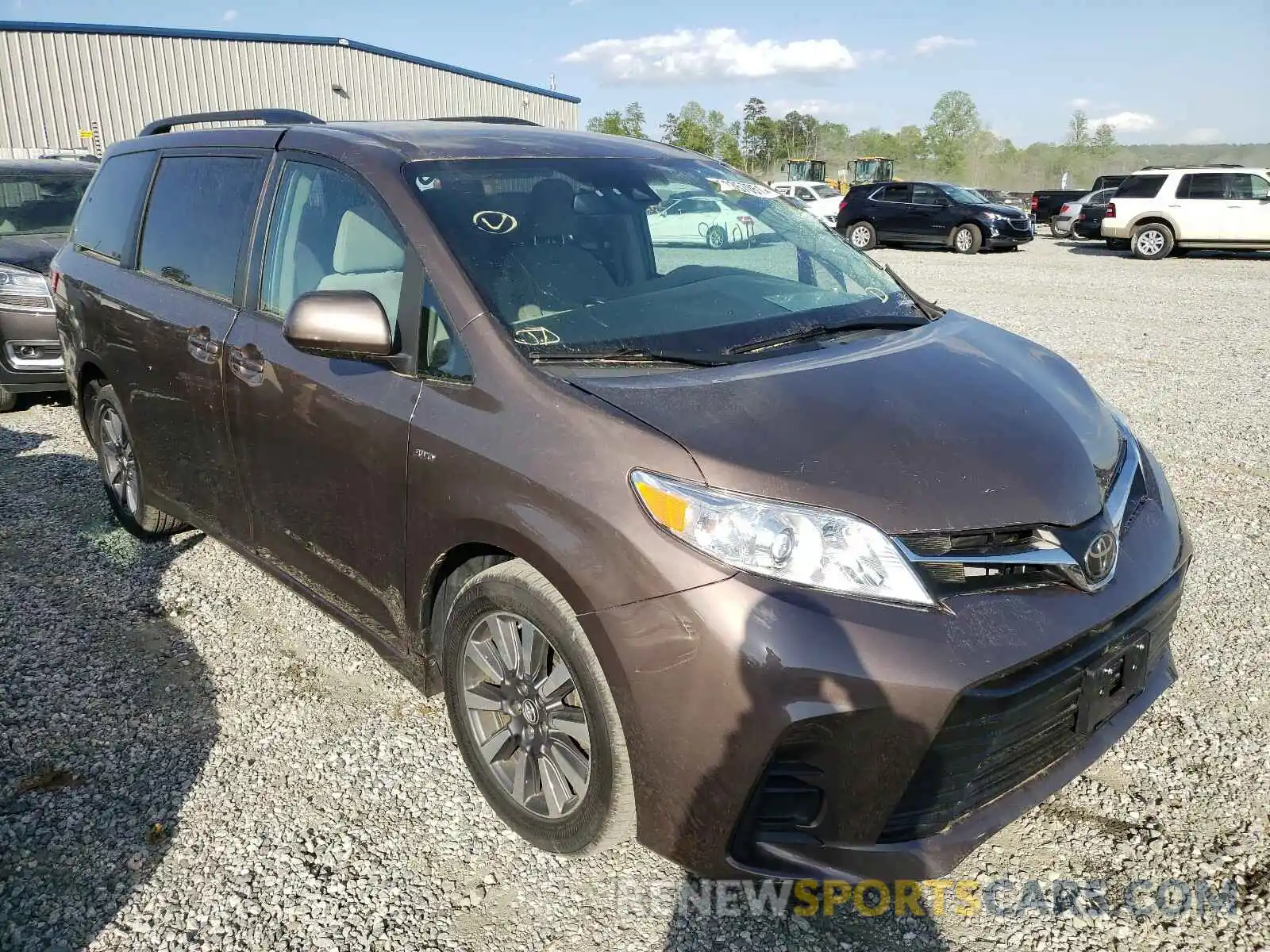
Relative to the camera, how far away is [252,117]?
3789 mm

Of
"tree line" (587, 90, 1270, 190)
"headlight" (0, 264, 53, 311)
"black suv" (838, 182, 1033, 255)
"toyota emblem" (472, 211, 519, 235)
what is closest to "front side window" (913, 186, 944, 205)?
"black suv" (838, 182, 1033, 255)

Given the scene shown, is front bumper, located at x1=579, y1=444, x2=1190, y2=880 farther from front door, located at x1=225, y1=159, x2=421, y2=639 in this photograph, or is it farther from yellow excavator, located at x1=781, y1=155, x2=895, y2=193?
yellow excavator, located at x1=781, y1=155, x2=895, y2=193

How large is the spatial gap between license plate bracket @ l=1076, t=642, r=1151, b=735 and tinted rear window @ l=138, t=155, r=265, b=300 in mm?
2971

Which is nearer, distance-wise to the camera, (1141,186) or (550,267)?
(550,267)

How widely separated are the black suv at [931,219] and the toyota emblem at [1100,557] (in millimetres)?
20612

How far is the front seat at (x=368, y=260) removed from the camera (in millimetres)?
2713

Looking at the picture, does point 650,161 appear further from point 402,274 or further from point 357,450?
point 357,450

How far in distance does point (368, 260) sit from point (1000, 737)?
2178mm

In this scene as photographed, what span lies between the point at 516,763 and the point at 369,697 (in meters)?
0.95

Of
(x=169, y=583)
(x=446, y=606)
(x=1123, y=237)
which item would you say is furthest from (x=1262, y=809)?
(x=1123, y=237)

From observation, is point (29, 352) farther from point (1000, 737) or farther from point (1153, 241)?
point (1153, 241)

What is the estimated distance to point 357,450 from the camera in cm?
272

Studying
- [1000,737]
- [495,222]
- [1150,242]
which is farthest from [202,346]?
[1150,242]

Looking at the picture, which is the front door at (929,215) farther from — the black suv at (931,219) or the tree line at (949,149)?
the tree line at (949,149)
